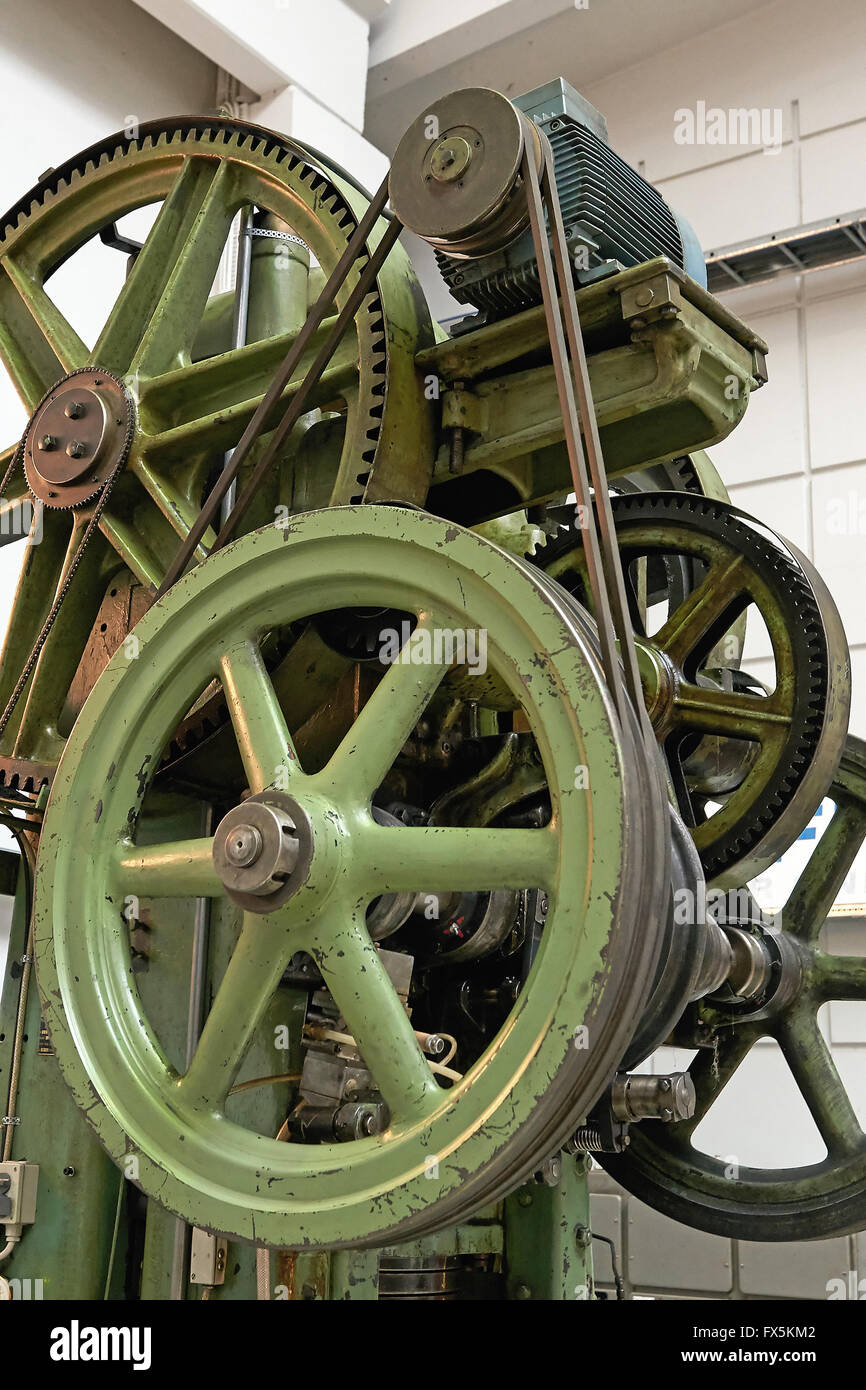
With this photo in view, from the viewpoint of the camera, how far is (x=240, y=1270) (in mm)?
1933

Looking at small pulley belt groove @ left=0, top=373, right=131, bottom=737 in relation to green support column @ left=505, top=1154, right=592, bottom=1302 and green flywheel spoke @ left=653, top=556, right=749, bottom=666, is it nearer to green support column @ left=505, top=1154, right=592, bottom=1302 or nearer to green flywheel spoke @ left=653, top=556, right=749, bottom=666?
green flywheel spoke @ left=653, top=556, right=749, bottom=666

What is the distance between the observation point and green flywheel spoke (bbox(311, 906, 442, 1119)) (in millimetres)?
1441

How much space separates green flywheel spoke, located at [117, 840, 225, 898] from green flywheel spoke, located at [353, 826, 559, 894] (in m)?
0.20

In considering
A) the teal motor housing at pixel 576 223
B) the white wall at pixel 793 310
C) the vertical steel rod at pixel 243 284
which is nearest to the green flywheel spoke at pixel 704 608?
the teal motor housing at pixel 576 223

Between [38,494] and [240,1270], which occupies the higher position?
[38,494]

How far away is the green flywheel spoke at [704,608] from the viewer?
2207 millimetres

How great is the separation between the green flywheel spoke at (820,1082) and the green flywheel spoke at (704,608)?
77 cm

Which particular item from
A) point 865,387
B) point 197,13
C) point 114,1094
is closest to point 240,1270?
point 114,1094

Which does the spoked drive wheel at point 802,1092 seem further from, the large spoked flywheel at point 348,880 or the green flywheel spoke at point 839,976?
the large spoked flywheel at point 348,880

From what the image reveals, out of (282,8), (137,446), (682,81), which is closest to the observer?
(137,446)

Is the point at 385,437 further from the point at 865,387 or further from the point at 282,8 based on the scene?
the point at 282,8

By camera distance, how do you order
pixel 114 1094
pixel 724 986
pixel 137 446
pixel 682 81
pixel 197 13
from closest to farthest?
pixel 114 1094 < pixel 137 446 < pixel 724 986 < pixel 197 13 < pixel 682 81

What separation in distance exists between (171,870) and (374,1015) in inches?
13.2
